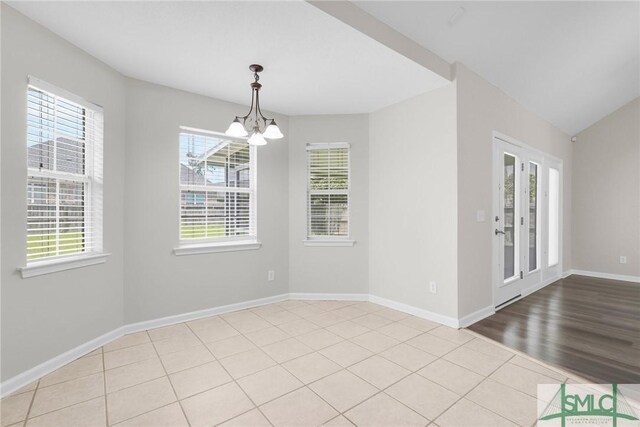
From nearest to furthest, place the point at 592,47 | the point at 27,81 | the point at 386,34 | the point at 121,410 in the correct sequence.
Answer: the point at 121,410, the point at 27,81, the point at 386,34, the point at 592,47

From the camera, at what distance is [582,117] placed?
528 centimetres

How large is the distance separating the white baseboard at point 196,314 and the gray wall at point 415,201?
1428 mm

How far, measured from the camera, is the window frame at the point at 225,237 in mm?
3379

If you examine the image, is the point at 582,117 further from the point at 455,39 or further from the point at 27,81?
the point at 27,81

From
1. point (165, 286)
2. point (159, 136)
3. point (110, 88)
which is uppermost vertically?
point (110, 88)

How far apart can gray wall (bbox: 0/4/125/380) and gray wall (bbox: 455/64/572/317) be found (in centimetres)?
345

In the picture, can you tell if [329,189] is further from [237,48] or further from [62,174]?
[62,174]

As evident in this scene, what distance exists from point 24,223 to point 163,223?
116cm

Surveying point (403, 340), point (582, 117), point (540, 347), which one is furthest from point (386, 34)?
point (582, 117)

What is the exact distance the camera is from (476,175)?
3.38 m

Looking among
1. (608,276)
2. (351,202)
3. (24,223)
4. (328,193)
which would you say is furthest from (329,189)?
(608,276)

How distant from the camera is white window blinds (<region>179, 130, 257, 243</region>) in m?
3.46

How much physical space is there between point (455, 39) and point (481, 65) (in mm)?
622

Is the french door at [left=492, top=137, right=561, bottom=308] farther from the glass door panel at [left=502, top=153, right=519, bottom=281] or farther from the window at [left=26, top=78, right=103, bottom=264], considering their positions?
the window at [left=26, top=78, right=103, bottom=264]
